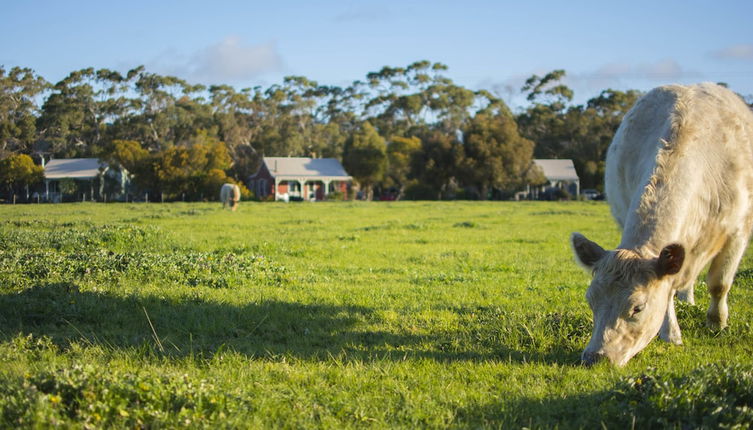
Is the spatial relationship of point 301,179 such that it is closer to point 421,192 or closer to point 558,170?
point 421,192

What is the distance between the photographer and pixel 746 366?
4520 mm

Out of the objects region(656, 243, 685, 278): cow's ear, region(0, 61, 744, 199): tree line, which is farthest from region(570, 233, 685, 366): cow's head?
region(0, 61, 744, 199): tree line

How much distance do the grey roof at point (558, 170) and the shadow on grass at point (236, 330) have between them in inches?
2807

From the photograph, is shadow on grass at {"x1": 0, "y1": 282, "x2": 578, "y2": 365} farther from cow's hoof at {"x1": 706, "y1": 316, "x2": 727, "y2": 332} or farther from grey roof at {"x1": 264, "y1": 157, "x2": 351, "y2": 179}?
grey roof at {"x1": 264, "y1": 157, "x2": 351, "y2": 179}

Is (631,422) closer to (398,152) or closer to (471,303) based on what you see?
(471,303)

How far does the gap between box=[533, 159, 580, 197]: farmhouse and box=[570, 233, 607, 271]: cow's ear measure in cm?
7209

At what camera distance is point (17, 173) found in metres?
62.6

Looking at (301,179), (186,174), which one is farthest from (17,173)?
(301,179)

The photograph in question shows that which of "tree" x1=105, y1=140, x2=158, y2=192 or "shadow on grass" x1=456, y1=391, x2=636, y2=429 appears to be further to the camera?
"tree" x1=105, y1=140, x2=158, y2=192

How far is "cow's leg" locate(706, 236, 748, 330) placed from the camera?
6375 millimetres

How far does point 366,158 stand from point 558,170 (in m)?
25.1

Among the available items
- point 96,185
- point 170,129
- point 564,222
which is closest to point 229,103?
point 170,129

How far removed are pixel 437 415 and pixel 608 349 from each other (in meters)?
1.76

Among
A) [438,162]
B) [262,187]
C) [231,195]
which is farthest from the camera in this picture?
[262,187]
